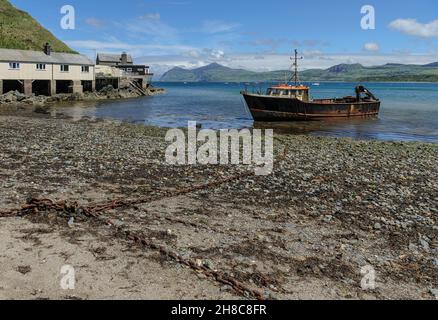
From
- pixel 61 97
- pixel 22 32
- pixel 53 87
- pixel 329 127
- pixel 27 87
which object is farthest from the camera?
pixel 22 32

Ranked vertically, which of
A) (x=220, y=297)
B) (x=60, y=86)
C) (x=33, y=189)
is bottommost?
(x=220, y=297)

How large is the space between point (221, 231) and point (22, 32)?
344ft

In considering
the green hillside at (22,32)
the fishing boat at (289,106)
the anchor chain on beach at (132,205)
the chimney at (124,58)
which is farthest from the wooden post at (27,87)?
the chimney at (124,58)

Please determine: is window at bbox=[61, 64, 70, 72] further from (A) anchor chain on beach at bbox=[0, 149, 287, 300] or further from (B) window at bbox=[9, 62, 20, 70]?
(A) anchor chain on beach at bbox=[0, 149, 287, 300]

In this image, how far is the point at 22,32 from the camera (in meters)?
98.8

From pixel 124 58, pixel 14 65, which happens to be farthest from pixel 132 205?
pixel 124 58

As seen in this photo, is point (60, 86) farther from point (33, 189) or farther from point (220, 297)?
point (220, 297)

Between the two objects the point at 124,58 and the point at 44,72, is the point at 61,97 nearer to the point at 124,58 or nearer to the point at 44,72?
the point at 44,72

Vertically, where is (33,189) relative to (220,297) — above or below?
Result: above

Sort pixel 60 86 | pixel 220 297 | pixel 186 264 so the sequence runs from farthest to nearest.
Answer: pixel 60 86, pixel 186 264, pixel 220 297

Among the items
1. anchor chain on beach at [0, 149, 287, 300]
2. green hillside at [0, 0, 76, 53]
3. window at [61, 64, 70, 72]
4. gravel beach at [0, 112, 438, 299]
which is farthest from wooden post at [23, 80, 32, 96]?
anchor chain on beach at [0, 149, 287, 300]
